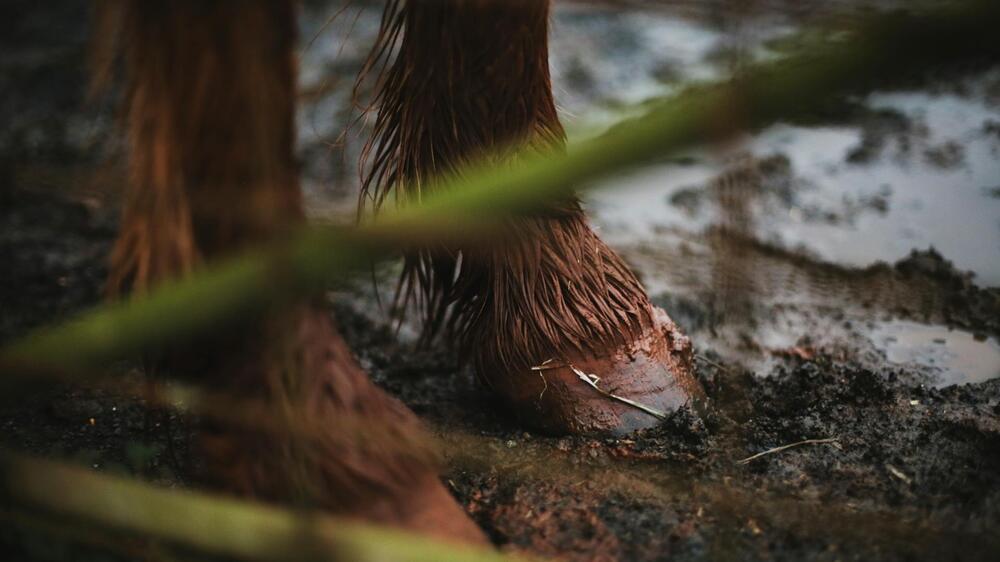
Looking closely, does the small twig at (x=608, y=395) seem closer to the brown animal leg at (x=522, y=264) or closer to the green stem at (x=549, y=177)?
the brown animal leg at (x=522, y=264)

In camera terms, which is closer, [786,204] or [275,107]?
[275,107]

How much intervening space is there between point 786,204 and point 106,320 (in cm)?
282

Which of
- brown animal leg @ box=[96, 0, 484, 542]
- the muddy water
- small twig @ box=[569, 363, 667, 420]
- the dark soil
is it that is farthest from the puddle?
brown animal leg @ box=[96, 0, 484, 542]

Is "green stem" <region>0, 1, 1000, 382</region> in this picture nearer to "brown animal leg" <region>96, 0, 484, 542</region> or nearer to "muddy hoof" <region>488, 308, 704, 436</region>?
"brown animal leg" <region>96, 0, 484, 542</region>

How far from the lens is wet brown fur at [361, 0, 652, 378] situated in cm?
187

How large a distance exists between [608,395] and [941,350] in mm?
1131

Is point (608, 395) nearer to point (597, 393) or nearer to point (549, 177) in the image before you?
point (597, 393)

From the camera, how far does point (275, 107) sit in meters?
1.33

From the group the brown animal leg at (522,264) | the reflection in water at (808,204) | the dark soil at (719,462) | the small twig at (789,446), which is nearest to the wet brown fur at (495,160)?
the brown animal leg at (522,264)

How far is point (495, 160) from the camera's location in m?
1.97

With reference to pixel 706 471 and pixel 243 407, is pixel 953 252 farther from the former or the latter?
pixel 243 407

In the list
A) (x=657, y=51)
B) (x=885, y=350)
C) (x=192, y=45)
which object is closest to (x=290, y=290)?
(x=192, y=45)

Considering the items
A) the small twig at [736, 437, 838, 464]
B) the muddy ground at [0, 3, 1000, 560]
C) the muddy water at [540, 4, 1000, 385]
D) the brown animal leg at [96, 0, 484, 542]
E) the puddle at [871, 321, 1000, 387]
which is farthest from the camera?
the muddy water at [540, 4, 1000, 385]

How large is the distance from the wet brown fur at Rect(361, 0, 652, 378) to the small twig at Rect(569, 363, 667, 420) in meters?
0.06
